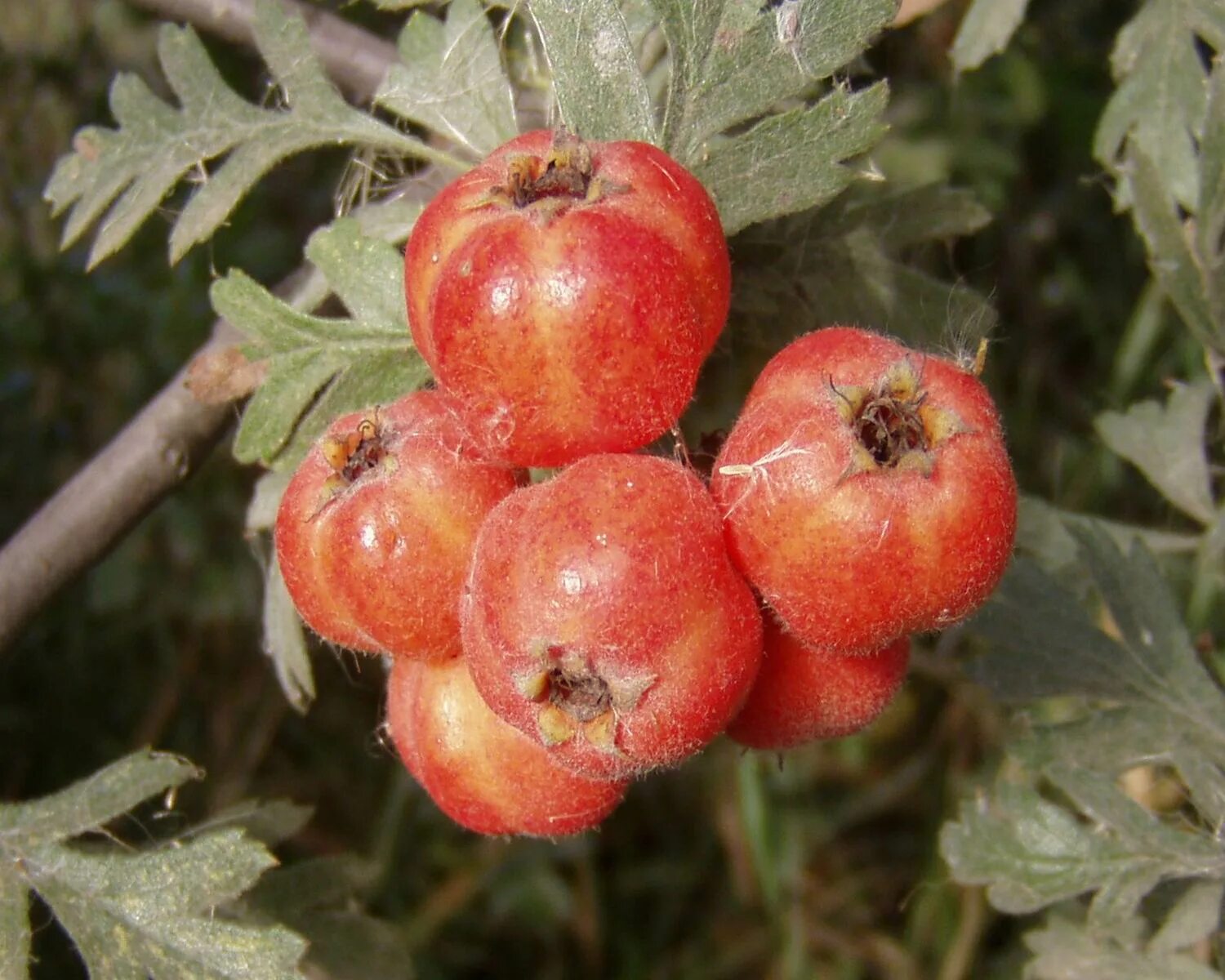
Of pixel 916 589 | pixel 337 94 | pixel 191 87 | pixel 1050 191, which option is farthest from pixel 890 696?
pixel 1050 191

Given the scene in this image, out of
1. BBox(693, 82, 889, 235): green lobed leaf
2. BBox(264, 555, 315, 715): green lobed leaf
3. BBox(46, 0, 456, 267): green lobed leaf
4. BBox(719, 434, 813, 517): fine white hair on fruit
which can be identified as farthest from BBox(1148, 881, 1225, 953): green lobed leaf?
BBox(46, 0, 456, 267): green lobed leaf

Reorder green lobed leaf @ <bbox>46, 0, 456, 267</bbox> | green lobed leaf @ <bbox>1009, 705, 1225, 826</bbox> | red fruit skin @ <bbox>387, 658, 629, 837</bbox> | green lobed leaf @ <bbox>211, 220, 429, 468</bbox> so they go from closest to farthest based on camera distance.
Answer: red fruit skin @ <bbox>387, 658, 629, 837</bbox> < green lobed leaf @ <bbox>211, 220, 429, 468</bbox> < green lobed leaf @ <bbox>46, 0, 456, 267</bbox> < green lobed leaf @ <bbox>1009, 705, 1225, 826</bbox>

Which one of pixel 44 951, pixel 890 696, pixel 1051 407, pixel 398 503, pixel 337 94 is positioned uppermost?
pixel 337 94

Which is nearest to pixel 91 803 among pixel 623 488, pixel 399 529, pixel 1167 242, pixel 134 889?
pixel 134 889

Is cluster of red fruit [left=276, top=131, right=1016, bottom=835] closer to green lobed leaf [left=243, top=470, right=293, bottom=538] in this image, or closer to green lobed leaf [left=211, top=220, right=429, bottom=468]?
green lobed leaf [left=211, top=220, right=429, bottom=468]

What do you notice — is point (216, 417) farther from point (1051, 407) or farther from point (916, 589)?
point (1051, 407)

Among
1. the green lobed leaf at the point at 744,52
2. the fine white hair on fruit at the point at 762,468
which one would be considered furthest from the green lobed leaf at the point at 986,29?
the fine white hair on fruit at the point at 762,468

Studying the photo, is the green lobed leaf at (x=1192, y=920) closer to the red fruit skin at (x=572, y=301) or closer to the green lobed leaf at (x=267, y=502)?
the red fruit skin at (x=572, y=301)
